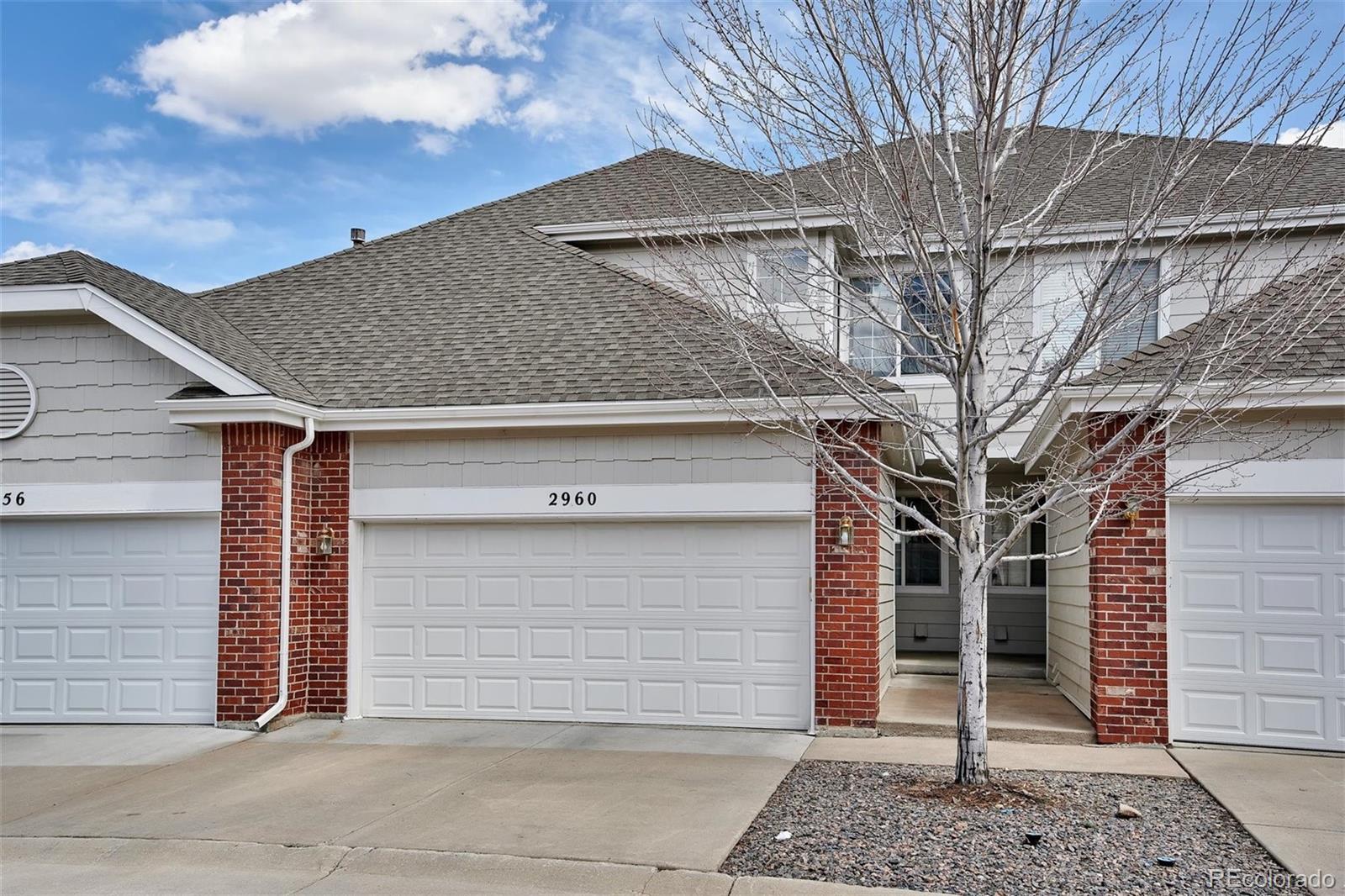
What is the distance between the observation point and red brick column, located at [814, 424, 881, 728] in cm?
1062

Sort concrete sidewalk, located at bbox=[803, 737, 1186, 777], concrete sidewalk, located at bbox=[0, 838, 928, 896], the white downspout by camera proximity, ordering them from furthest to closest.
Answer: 1. the white downspout
2. concrete sidewalk, located at bbox=[803, 737, 1186, 777]
3. concrete sidewalk, located at bbox=[0, 838, 928, 896]

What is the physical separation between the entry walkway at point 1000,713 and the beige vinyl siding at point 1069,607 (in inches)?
9.8

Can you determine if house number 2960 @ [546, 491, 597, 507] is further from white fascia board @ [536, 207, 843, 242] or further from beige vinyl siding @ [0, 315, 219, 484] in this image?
beige vinyl siding @ [0, 315, 219, 484]

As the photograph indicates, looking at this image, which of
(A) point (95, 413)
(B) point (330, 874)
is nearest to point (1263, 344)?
(B) point (330, 874)

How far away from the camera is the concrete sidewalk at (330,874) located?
19.9 feet

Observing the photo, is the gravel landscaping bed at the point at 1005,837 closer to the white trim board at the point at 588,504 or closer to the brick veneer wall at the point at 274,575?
the white trim board at the point at 588,504

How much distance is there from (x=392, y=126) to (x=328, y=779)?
44.3ft

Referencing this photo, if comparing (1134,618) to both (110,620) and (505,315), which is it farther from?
(110,620)

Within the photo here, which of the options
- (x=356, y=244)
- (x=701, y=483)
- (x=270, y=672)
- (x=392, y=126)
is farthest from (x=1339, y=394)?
(x=392, y=126)

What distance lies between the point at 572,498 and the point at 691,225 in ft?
10.8

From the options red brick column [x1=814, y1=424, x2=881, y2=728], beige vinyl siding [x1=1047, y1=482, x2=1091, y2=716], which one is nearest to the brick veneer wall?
red brick column [x1=814, y1=424, x2=881, y2=728]

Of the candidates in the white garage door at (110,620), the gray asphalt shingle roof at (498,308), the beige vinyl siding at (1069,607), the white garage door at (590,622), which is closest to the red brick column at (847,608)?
the white garage door at (590,622)

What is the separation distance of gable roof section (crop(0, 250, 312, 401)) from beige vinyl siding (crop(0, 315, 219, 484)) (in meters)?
0.44

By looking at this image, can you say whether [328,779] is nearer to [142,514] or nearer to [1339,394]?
[142,514]
